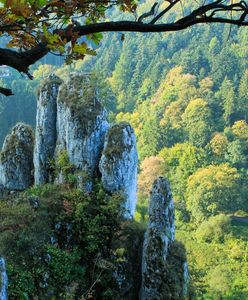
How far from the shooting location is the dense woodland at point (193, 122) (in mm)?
37688

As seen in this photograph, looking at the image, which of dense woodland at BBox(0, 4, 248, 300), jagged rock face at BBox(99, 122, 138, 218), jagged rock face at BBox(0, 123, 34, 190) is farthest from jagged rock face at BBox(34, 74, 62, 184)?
dense woodland at BBox(0, 4, 248, 300)

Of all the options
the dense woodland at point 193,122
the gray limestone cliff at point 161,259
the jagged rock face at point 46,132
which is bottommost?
the gray limestone cliff at point 161,259

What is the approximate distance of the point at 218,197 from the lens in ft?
145

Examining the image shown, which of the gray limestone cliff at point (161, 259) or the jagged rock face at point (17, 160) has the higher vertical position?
the jagged rock face at point (17, 160)

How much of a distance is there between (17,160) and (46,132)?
1.55 meters

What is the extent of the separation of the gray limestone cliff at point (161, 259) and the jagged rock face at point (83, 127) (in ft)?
9.08

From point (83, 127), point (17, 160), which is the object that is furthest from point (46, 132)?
point (83, 127)

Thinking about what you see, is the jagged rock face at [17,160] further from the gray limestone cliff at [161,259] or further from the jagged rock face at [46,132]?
the gray limestone cliff at [161,259]

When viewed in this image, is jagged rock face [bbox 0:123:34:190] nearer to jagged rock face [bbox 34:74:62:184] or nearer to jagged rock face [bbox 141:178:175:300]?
jagged rock face [bbox 34:74:62:184]

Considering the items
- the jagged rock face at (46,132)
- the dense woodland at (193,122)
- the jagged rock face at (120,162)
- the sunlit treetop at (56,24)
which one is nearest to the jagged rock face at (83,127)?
the jagged rock face at (120,162)

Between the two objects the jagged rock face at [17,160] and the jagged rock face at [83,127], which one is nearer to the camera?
the jagged rock face at [83,127]

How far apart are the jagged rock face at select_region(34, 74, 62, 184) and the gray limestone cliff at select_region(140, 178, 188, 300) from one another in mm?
4674

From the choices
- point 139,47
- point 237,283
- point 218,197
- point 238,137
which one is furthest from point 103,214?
point 139,47

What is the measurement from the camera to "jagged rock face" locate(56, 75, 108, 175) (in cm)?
1405
